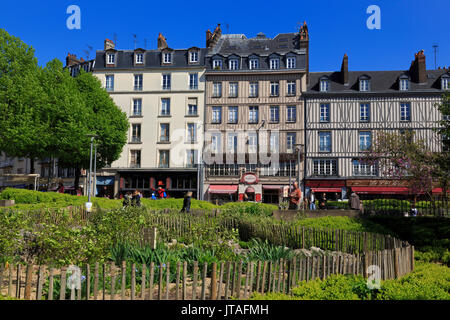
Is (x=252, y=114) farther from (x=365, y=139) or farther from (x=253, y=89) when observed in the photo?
(x=365, y=139)

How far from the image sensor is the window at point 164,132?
40844mm

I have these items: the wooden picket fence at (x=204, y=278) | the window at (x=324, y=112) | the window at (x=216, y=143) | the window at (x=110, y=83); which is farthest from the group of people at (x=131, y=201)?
the window at (x=110, y=83)

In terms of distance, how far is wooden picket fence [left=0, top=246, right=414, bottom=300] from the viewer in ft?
18.0

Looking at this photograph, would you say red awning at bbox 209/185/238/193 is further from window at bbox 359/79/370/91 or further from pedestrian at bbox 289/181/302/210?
pedestrian at bbox 289/181/302/210

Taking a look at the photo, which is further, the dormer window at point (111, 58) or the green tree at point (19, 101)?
the dormer window at point (111, 58)

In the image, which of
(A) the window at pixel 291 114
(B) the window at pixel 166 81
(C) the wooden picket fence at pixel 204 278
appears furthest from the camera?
(B) the window at pixel 166 81

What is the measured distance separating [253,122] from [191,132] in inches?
268

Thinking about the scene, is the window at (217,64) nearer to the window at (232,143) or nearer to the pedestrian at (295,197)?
the window at (232,143)

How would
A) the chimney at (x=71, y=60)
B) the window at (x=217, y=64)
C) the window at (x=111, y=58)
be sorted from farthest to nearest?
1. the chimney at (x=71, y=60)
2. the window at (x=111, y=58)
3. the window at (x=217, y=64)

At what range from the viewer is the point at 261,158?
38.4 meters

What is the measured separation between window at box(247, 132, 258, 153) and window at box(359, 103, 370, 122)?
10722mm

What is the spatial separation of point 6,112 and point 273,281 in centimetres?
2825

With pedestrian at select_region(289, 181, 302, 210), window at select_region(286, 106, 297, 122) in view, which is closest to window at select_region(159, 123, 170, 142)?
window at select_region(286, 106, 297, 122)

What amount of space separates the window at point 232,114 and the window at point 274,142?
4.17 metres
